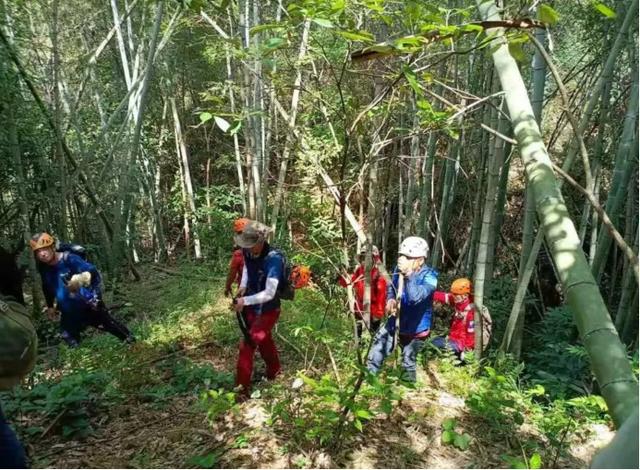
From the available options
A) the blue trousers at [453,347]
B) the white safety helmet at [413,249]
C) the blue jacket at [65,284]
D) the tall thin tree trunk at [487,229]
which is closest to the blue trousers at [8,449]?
the white safety helmet at [413,249]

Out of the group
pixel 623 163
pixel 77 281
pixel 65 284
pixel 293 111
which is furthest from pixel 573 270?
pixel 293 111

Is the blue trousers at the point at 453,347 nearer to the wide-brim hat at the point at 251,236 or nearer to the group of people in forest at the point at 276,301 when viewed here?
the group of people in forest at the point at 276,301

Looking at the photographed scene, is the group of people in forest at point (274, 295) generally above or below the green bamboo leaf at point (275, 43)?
below

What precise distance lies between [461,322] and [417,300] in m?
1.42

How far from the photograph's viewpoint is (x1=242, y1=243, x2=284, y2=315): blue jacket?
358 centimetres

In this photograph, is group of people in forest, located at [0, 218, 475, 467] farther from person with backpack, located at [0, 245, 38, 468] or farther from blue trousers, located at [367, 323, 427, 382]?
person with backpack, located at [0, 245, 38, 468]

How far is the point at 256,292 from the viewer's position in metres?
3.73

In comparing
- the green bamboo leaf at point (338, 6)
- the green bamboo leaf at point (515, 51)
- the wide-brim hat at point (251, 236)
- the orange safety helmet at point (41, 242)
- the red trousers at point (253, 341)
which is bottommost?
the red trousers at point (253, 341)

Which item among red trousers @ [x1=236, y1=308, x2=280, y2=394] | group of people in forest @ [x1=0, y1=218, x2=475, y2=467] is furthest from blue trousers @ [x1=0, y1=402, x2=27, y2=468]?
red trousers @ [x1=236, y1=308, x2=280, y2=394]

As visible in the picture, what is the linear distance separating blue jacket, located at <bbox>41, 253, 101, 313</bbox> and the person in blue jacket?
2.80 meters

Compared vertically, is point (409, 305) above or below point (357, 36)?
below

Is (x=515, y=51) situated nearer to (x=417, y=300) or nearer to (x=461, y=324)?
(x=417, y=300)

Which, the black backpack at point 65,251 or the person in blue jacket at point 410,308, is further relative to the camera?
the black backpack at point 65,251

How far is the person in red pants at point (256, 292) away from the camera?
139 inches
